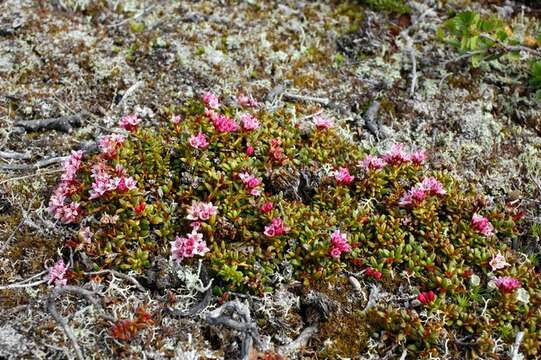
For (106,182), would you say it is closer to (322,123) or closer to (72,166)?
(72,166)

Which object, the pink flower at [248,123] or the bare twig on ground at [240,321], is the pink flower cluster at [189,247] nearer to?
the bare twig on ground at [240,321]

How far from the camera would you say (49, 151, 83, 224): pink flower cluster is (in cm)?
386

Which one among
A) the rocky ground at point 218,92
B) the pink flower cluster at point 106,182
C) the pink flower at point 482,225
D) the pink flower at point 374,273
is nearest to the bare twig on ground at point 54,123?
the rocky ground at point 218,92

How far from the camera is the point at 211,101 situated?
461 cm

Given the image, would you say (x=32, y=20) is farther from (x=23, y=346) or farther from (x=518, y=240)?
(x=518, y=240)

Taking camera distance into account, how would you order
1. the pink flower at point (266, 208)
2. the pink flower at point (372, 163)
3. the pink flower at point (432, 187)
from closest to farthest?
1. the pink flower at point (266, 208)
2. the pink flower at point (432, 187)
3. the pink flower at point (372, 163)

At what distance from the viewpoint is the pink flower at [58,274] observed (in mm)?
3580

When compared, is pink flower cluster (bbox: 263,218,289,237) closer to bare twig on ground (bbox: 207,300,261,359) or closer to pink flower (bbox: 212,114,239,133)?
bare twig on ground (bbox: 207,300,261,359)

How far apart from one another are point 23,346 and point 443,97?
3965 millimetres

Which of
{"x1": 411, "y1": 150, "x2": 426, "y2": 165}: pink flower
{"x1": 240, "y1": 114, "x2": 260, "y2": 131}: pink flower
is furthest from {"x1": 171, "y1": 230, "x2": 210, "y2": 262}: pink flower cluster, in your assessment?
{"x1": 411, "y1": 150, "x2": 426, "y2": 165}: pink flower

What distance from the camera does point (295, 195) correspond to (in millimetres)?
4277

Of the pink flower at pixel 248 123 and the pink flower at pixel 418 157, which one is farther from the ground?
the pink flower at pixel 248 123

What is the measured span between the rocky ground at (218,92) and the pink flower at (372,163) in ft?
1.50

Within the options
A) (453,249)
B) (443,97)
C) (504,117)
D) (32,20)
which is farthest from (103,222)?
(504,117)
